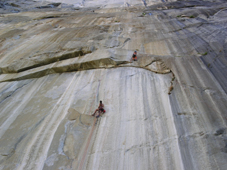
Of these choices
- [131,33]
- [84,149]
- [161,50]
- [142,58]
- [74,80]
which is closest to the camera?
[84,149]

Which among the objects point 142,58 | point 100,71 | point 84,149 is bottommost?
point 84,149

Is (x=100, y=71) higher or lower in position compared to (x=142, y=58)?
lower

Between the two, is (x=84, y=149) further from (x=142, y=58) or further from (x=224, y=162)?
(x=142, y=58)

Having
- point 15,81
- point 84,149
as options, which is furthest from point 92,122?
point 15,81

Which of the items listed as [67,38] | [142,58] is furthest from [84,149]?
[67,38]

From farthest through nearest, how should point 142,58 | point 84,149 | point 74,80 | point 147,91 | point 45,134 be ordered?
point 142,58
point 74,80
point 147,91
point 45,134
point 84,149

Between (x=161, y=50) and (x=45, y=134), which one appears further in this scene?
(x=161, y=50)
